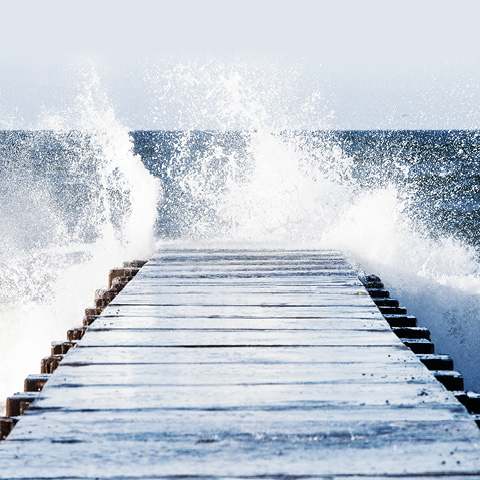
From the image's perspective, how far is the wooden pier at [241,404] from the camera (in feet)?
5.81

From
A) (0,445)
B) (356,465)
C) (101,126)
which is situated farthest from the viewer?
(101,126)

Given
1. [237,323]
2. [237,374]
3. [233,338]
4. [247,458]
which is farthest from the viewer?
[237,323]

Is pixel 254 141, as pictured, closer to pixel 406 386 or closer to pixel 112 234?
pixel 112 234

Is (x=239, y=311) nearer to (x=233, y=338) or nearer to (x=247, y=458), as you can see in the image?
(x=233, y=338)

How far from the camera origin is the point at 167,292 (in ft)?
12.9

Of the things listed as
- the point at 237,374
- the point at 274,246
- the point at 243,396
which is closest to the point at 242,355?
the point at 237,374

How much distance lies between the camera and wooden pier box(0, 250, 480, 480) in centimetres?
177

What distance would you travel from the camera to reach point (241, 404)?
2.17 m

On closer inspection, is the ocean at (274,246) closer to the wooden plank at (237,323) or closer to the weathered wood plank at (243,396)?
the wooden plank at (237,323)

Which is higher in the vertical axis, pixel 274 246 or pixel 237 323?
pixel 274 246

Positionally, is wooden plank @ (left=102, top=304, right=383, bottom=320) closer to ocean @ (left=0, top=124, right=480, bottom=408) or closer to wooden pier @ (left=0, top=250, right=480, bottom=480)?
wooden pier @ (left=0, top=250, right=480, bottom=480)

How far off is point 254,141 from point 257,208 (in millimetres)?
1273

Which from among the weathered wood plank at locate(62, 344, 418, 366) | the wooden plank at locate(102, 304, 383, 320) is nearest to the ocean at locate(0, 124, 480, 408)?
the wooden plank at locate(102, 304, 383, 320)

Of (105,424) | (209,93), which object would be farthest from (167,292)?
(209,93)
